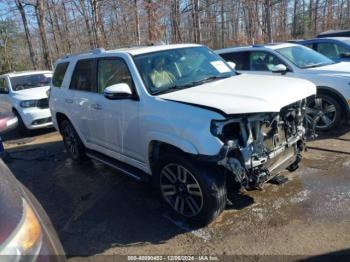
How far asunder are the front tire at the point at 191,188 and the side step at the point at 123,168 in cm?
35

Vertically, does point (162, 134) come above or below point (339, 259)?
above

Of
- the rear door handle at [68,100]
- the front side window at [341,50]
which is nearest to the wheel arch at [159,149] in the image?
the rear door handle at [68,100]

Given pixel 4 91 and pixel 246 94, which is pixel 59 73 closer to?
pixel 246 94

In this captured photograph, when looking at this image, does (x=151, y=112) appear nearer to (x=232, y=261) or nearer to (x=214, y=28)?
(x=232, y=261)

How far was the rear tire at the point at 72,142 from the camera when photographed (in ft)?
19.7

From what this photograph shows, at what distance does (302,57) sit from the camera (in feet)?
24.3

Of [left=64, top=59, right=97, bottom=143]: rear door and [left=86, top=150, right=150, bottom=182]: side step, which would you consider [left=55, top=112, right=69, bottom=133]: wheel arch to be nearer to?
[left=64, top=59, right=97, bottom=143]: rear door

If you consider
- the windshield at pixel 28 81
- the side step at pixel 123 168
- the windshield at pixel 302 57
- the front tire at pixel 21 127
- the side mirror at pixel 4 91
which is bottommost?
the front tire at pixel 21 127

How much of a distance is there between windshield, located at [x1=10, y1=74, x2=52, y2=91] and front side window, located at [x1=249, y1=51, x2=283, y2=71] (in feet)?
19.7

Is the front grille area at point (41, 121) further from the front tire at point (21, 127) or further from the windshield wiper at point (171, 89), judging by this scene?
the windshield wiper at point (171, 89)

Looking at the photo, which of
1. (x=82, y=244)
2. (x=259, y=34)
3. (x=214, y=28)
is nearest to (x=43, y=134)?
(x=82, y=244)

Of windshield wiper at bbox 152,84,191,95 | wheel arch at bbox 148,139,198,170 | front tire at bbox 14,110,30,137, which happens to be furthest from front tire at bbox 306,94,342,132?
front tire at bbox 14,110,30,137

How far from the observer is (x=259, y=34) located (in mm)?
28172

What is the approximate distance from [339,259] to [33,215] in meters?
2.59
